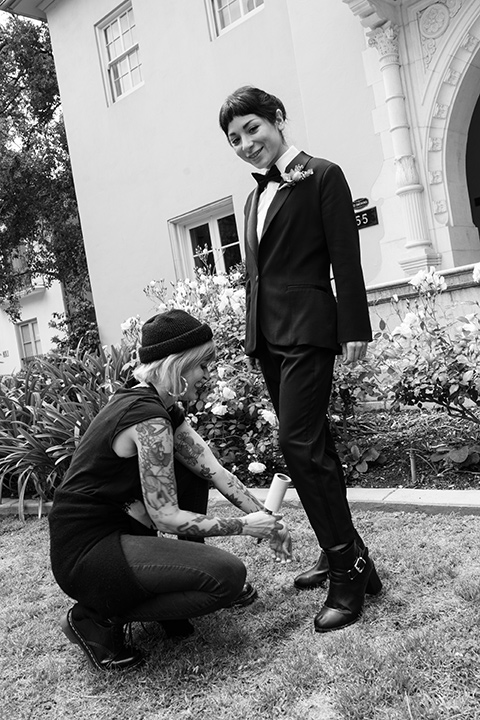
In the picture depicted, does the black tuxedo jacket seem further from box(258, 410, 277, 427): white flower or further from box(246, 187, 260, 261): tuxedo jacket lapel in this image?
box(258, 410, 277, 427): white flower

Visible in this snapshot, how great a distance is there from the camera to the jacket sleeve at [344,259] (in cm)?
229

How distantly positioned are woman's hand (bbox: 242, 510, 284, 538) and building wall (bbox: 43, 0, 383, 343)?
508 centimetres

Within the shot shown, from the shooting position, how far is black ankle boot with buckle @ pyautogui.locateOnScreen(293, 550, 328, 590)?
2633 mm

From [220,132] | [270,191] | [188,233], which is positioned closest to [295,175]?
Result: [270,191]

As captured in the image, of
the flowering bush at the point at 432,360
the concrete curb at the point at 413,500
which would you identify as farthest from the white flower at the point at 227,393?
the flowering bush at the point at 432,360

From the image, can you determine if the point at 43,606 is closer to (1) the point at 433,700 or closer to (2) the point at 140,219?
(1) the point at 433,700

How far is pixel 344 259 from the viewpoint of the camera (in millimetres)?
2301

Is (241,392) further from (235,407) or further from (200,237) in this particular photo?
(200,237)

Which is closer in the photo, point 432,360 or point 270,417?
point 432,360

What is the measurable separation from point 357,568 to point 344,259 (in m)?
1.11

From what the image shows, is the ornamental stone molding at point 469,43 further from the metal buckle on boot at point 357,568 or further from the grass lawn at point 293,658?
the metal buckle on boot at point 357,568

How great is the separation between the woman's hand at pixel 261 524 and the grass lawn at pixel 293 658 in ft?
1.25

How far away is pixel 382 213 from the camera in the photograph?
678 cm

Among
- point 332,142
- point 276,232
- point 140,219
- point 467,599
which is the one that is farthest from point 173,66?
point 467,599
